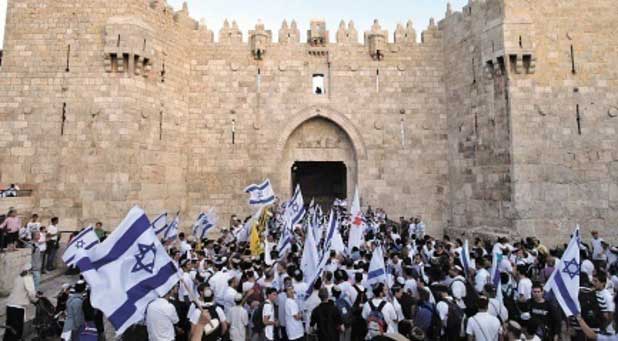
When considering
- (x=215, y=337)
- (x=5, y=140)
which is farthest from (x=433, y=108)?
(x=5, y=140)

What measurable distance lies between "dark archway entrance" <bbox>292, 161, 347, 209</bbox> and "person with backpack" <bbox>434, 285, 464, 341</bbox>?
16.9m

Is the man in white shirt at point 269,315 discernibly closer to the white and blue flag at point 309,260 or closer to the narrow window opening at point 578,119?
the white and blue flag at point 309,260

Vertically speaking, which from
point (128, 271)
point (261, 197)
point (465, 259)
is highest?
point (261, 197)

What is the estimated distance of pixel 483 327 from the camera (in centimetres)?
414

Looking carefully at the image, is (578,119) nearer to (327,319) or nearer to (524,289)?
(524,289)

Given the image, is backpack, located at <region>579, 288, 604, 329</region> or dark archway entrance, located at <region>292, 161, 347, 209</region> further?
dark archway entrance, located at <region>292, 161, 347, 209</region>

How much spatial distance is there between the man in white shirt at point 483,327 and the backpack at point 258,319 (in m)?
2.58

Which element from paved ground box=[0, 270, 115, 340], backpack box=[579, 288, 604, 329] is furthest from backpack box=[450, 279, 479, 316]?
paved ground box=[0, 270, 115, 340]

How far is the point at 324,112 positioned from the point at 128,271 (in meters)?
12.4

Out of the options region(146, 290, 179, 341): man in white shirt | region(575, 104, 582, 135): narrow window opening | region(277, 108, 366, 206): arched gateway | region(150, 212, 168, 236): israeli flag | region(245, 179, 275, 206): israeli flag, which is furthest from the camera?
region(277, 108, 366, 206): arched gateway

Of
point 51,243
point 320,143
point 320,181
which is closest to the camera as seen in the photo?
point 51,243

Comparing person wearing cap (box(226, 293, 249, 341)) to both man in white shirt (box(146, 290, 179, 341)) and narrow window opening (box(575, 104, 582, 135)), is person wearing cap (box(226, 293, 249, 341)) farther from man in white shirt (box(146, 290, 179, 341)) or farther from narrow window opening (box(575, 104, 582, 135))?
narrow window opening (box(575, 104, 582, 135))

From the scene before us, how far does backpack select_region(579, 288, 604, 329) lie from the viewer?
4.77m

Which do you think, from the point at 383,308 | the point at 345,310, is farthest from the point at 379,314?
the point at 345,310
